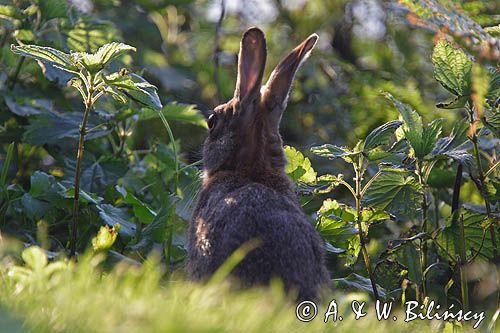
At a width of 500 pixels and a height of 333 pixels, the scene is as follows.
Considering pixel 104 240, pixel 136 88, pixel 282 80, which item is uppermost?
pixel 136 88

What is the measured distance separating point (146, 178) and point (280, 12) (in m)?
3.81

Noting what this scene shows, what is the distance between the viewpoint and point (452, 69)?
397 cm

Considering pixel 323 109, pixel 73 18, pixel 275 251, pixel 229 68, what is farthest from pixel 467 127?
pixel 229 68

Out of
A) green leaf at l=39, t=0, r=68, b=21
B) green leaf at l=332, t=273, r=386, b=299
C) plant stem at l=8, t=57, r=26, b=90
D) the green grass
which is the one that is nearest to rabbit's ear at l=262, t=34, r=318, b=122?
green leaf at l=332, t=273, r=386, b=299

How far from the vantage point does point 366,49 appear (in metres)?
8.72

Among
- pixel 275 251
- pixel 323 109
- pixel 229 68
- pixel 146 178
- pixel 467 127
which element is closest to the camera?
pixel 275 251

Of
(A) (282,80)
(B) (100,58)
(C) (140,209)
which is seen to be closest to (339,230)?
(A) (282,80)

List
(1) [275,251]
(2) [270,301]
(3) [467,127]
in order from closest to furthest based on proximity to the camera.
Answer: (2) [270,301]
(1) [275,251]
(3) [467,127]

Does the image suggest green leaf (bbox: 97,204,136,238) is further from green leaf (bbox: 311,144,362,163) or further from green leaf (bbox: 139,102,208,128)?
green leaf (bbox: 311,144,362,163)

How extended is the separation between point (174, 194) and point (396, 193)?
1112 millimetres

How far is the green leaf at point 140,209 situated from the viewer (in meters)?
4.50

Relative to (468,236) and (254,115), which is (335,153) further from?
(468,236)

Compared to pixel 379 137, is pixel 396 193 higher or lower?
lower

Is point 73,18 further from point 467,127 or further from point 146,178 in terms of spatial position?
point 467,127
